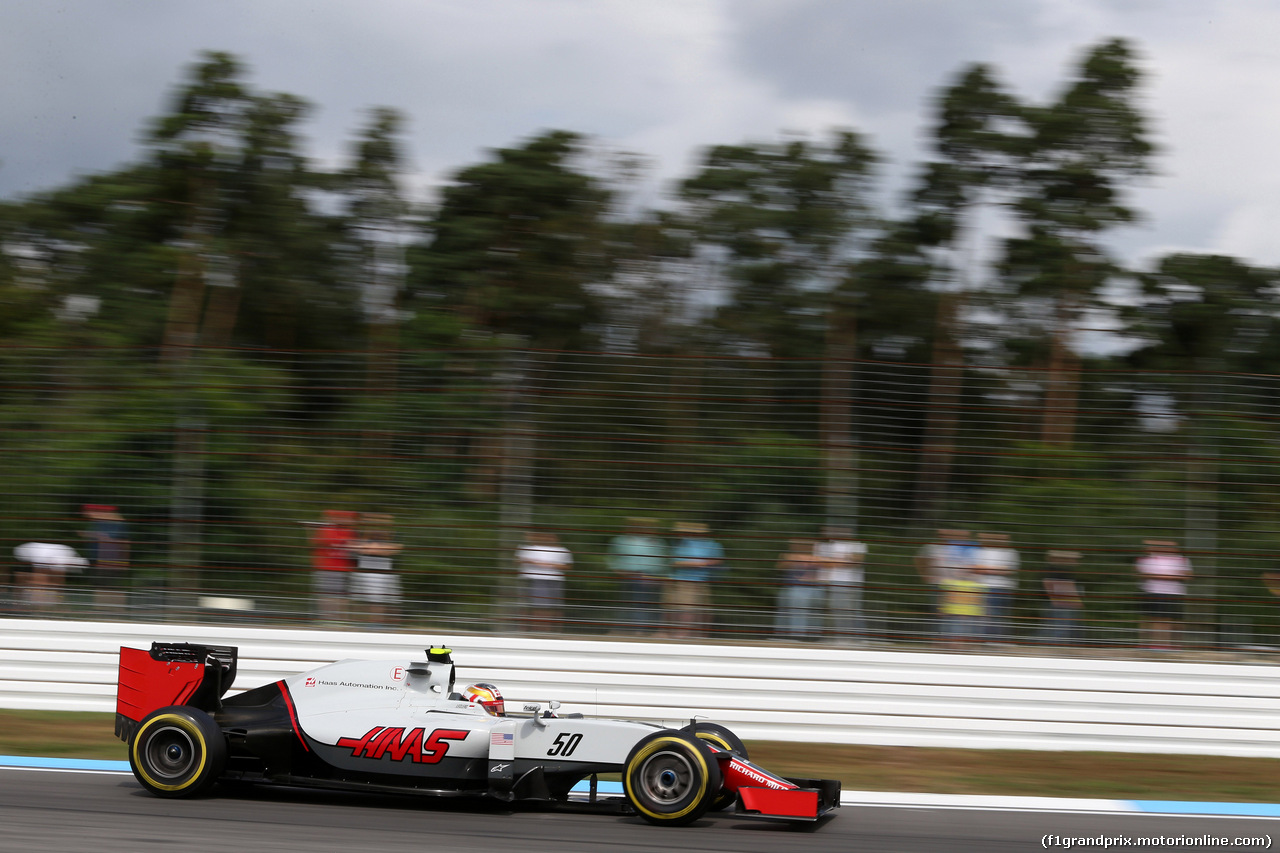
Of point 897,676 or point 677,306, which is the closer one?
point 897,676

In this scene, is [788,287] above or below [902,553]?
above

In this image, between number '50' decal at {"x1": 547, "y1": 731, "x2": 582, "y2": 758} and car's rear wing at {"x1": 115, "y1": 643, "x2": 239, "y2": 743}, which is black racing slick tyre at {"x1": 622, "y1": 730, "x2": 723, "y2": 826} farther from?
car's rear wing at {"x1": 115, "y1": 643, "x2": 239, "y2": 743}

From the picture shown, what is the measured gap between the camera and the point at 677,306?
15.7 meters

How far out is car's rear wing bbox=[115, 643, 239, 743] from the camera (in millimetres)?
6719

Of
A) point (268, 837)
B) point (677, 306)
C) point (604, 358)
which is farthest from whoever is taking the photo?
point (677, 306)

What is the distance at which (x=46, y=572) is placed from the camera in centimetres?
978

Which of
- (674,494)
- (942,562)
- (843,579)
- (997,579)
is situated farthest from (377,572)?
(997,579)

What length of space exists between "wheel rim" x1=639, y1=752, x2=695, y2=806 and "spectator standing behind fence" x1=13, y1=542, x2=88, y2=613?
19.1ft

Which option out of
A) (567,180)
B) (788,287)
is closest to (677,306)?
(788,287)

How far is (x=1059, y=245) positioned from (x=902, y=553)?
11084 millimetres

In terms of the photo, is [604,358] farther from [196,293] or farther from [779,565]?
[196,293]

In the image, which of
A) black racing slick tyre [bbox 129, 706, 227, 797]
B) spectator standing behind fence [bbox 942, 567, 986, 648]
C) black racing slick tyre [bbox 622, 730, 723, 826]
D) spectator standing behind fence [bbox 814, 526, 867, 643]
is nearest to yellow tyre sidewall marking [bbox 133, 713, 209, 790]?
black racing slick tyre [bbox 129, 706, 227, 797]

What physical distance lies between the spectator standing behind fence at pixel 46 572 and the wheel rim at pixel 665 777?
5809mm

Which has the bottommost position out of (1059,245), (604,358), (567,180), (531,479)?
(531,479)
